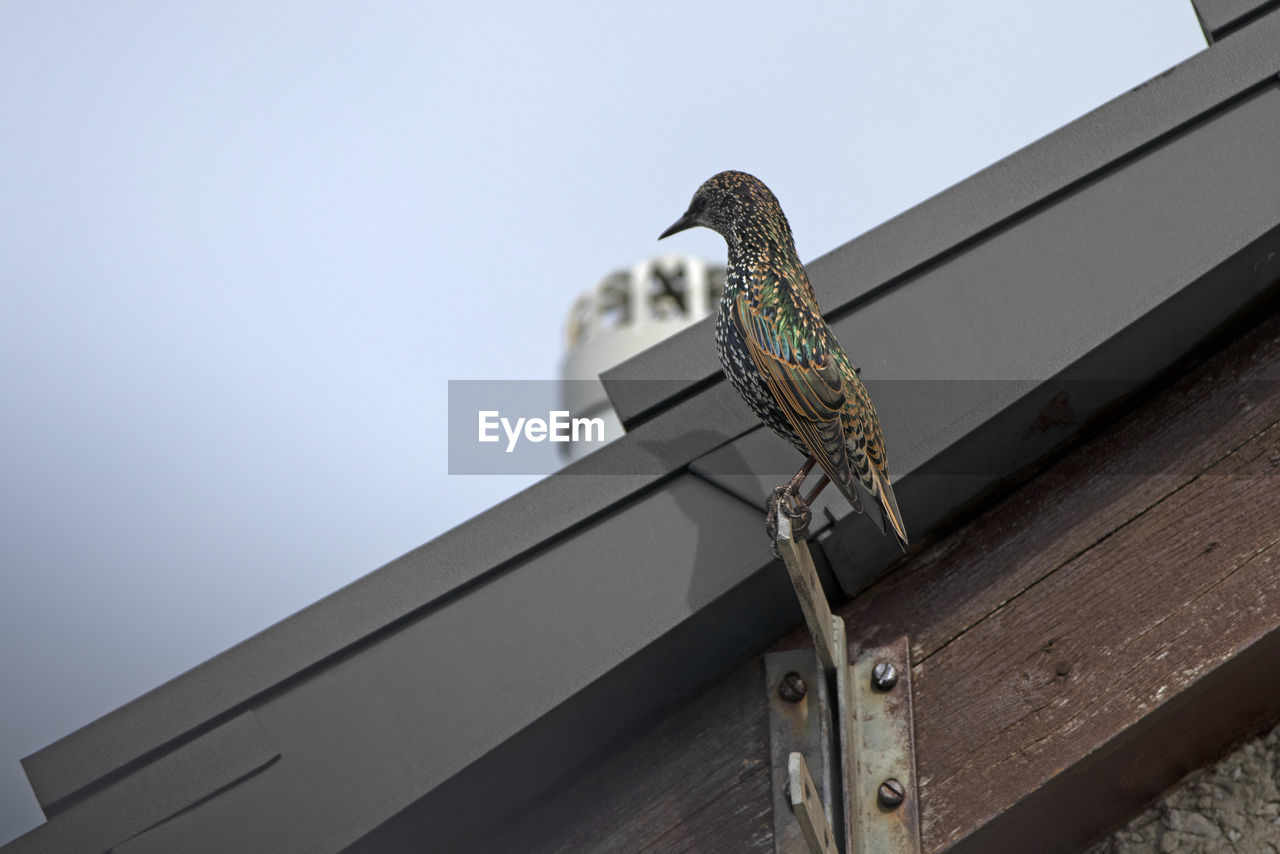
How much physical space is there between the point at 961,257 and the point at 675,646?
2.63 feet

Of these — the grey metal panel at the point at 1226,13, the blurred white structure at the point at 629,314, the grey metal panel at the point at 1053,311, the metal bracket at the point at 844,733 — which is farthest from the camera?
the blurred white structure at the point at 629,314

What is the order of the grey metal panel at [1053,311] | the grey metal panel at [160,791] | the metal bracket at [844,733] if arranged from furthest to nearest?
the grey metal panel at [1053,311] < the metal bracket at [844,733] < the grey metal panel at [160,791]

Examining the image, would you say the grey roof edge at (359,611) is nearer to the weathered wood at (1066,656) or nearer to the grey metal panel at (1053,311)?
the grey metal panel at (1053,311)

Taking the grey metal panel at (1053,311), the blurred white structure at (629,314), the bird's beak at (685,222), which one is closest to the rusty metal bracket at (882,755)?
the grey metal panel at (1053,311)

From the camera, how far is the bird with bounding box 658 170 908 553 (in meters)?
1.80

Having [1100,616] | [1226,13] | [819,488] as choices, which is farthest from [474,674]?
[1226,13]

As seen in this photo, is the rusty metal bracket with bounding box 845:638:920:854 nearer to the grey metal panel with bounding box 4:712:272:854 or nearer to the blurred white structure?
the grey metal panel with bounding box 4:712:272:854

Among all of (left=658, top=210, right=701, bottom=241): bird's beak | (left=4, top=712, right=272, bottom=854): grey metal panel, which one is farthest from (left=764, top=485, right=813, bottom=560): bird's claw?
(left=4, top=712, right=272, bottom=854): grey metal panel

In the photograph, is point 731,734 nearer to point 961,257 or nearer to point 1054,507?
point 1054,507

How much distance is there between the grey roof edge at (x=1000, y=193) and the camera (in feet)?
6.76

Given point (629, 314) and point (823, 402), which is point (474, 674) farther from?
point (629, 314)

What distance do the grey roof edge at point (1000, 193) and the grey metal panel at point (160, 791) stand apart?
30.5 inches

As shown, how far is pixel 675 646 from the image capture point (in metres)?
1.93

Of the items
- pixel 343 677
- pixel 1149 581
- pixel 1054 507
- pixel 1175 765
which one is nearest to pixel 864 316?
pixel 1054 507
